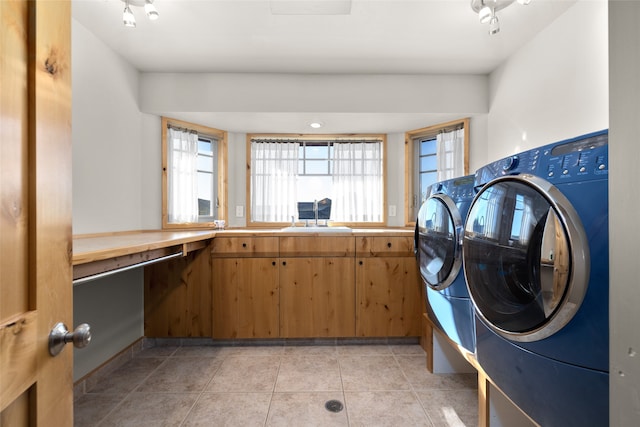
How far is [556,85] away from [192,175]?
2.75 m

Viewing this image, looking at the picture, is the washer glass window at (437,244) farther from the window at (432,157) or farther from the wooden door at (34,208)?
the wooden door at (34,208)

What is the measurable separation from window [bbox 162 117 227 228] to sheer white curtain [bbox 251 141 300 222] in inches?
12.4

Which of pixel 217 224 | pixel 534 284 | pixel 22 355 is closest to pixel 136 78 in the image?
pixel 217 224

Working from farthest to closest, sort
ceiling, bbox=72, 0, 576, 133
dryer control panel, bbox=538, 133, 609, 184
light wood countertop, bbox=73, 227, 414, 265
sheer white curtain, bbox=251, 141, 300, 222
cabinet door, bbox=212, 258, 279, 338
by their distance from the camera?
sheer white curtain, bbox=251, 141, 300, 222 → cabinet door, bbox=212, 258, 279, 338 → ceiling, bbox=72, 0, 576, 133 → light wood countertop, bbox=73, 227, 414, 265 → dryer control panel, bbox=538, 133, 609, 184

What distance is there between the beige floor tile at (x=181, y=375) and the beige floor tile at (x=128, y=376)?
54 millimetres

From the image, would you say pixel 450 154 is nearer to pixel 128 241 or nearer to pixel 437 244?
pixel 437 244

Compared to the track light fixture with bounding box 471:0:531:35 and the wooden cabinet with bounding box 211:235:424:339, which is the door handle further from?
the track light fixture with bounding box 471:0:531:35

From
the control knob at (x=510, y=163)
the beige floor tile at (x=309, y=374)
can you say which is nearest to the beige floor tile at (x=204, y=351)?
the beige floor tile at (x=309, y=374)

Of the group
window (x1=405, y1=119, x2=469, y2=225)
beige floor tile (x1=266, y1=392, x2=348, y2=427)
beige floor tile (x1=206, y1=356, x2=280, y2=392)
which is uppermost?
window (x1=405, y1=119, x2=469, y2=225)

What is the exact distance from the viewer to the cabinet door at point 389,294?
87.0 inches

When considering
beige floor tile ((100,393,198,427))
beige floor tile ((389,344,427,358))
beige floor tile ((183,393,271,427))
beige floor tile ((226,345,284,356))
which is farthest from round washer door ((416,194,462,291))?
beige floor tile ((100,393,198,427))

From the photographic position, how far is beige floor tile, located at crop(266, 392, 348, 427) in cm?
139

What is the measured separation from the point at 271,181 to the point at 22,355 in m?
2.42

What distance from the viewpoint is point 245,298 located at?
86.2 inches
